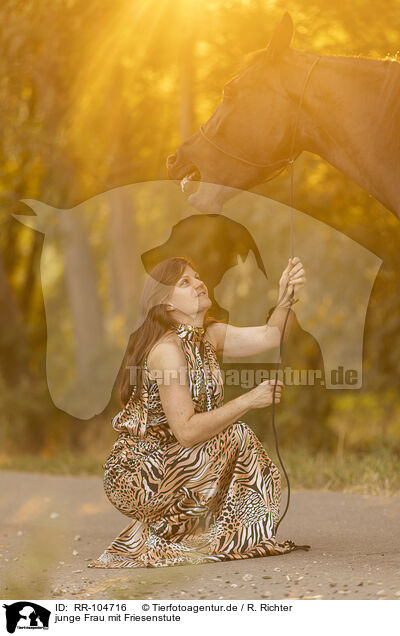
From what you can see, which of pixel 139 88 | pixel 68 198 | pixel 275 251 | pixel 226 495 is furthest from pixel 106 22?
pixel 226 495

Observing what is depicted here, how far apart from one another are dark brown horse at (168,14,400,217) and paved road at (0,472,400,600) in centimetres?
153

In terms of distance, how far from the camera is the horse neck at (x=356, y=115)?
149 inches

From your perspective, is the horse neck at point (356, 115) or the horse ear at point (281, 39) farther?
the horse ear at point (281, 39)

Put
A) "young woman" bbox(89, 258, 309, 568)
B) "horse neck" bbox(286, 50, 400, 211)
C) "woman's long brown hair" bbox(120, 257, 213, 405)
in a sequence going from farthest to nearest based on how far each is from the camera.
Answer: "woman's long brown hair" bbox(120, 257, 213, 405) → "young woman" bbox(89, 258, 309, 568) → "horse neck" bbox(286, 50, 400, 211)

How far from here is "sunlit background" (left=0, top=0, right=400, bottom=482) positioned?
712 centimetres

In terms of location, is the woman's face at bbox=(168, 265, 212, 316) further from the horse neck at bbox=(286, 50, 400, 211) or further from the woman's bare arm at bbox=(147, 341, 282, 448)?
the horse neck at bbox=(286, 50, 400, 211)

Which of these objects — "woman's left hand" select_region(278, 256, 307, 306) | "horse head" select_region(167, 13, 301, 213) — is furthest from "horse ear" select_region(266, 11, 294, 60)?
"woman's left hand" select_region(278, 256, 307, 306)

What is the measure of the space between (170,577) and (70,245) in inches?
281

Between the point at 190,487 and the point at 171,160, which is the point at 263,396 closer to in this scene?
the point at 190,487

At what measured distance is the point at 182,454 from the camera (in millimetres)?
3980

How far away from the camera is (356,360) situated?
8.19m
